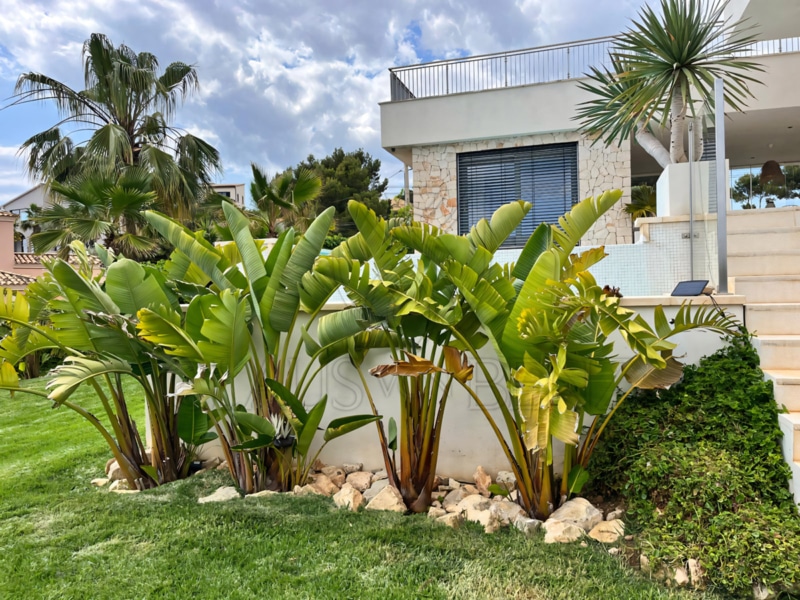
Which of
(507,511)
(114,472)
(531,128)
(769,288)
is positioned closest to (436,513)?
(507,511)

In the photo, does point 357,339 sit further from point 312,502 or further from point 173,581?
point 173,581

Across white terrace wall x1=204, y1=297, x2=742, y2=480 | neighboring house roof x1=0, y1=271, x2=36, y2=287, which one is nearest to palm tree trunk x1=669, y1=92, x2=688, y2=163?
white terrace wall x1=204, y1=297, x2=742, y2=480

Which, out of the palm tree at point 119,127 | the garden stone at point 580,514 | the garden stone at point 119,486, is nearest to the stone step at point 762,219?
the garden stone at point 580,514

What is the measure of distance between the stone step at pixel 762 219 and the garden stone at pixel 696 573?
437 cm

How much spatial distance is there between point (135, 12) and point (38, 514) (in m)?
10.0

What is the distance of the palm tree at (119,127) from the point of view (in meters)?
13.8

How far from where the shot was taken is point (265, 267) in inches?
185

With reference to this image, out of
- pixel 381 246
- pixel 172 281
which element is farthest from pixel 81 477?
pixel 381 246

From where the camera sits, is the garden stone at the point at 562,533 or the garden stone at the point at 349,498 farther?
the garden stone at the point at 349,498

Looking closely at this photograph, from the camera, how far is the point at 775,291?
5078mm

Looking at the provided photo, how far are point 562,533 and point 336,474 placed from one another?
A: 89.7 inches

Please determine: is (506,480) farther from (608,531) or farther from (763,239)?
(763,239)

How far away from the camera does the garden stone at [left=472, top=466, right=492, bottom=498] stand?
4.63 metres

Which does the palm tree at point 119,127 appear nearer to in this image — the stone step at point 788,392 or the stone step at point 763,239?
the stone step at point 763,239
